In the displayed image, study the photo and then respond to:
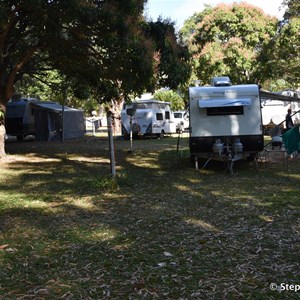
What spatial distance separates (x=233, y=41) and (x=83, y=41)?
18.6 meters

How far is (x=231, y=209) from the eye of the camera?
743 cm

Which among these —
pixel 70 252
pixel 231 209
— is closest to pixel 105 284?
pixel 70 252

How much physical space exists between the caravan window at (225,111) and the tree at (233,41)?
17.7 metres

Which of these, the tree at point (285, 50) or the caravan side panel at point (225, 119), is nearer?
the caravan side panel at point (225, 119)

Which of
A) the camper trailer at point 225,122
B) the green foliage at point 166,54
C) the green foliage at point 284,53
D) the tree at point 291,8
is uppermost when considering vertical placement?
the tree at point 291,8

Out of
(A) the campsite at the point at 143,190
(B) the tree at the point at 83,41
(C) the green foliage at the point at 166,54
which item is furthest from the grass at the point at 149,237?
(C) the green foliage at the point at 166,54

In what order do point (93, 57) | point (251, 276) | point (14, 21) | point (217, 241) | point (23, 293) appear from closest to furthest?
point (23, 293)
point (251, 276)
point (217, 241)
point (14, 21)
point (93, 57)

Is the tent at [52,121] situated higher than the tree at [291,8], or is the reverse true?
the tree at [291,8]

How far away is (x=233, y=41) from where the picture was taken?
30391 mm

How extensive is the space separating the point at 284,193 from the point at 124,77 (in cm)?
712

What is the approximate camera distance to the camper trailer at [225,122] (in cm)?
1232

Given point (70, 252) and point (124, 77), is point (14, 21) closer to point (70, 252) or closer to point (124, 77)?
point (124, 77)

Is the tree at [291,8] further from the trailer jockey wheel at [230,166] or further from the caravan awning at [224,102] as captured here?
the trailer jockey wheel at [230,166]

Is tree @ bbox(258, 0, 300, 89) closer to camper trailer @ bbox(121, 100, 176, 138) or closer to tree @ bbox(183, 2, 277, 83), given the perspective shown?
tree @ bbox(183, 2, 277, 83)
